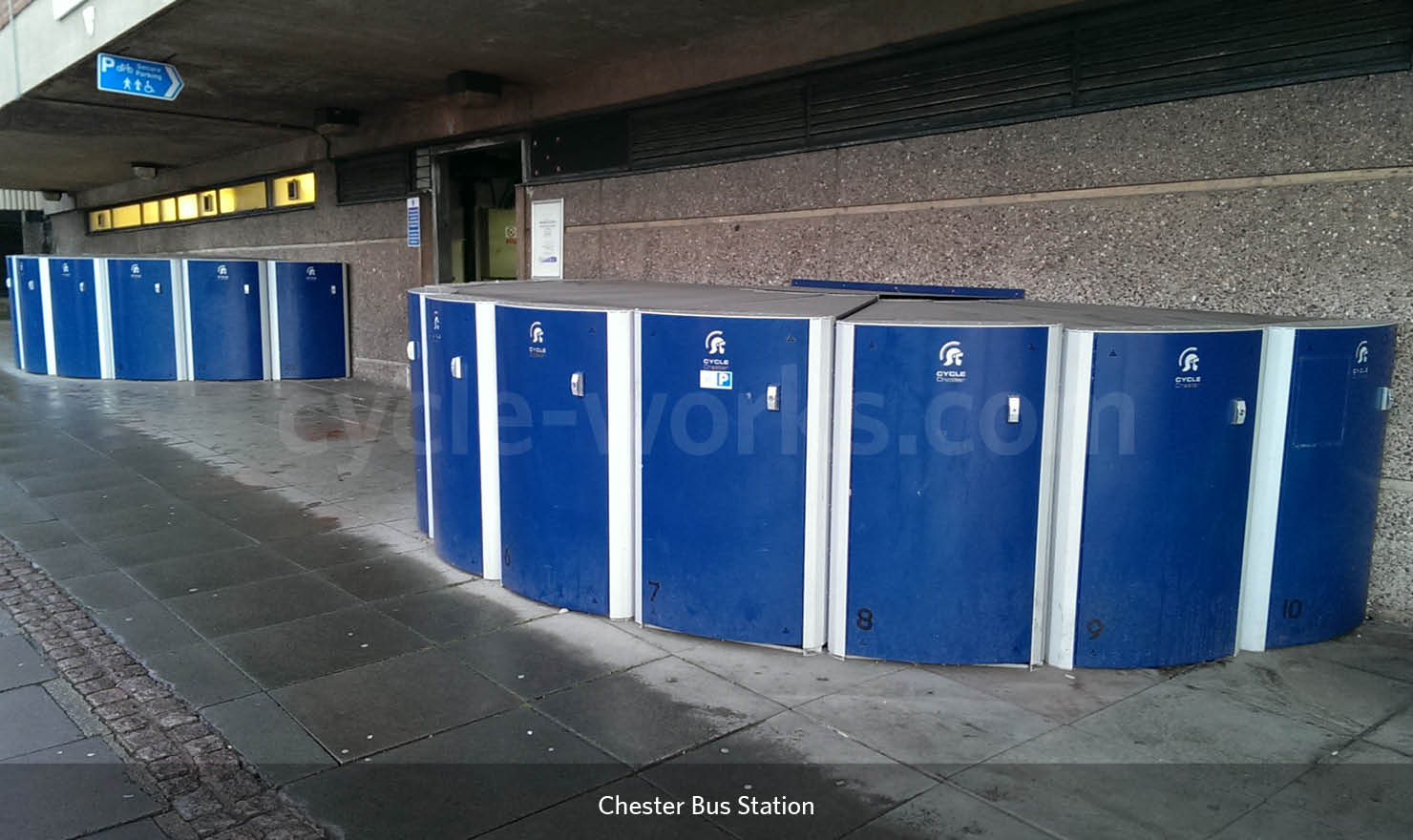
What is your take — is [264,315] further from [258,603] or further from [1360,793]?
[1360,793]

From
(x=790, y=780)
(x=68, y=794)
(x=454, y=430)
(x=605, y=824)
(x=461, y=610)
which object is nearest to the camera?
(x=605, y=824)

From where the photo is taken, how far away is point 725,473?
456 cm

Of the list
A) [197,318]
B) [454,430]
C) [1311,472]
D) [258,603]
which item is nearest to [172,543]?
[258,603]

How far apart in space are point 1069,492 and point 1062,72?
3229 mm

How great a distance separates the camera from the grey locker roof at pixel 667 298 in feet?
15.3

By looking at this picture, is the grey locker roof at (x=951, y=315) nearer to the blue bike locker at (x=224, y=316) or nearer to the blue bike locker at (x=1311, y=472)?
the blue bike locker at (x=1311, y=472)

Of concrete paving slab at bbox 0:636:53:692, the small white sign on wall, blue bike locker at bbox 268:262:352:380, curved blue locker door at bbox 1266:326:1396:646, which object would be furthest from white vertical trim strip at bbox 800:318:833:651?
blue bike locker at bbox 268:262:352:380

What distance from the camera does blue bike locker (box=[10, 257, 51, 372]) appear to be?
15164mm

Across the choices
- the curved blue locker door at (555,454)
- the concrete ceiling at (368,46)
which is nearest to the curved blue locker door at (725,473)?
the curved blue locker door at (555,454)

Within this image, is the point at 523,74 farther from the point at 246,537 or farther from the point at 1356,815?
the point at 1356,815

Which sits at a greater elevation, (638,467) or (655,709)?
(638,467)

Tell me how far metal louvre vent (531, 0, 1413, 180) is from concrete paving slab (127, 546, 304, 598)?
4999 millimetres

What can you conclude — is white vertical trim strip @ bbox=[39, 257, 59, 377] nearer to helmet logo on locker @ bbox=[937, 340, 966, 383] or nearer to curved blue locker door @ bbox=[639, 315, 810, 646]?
curved blue locker door @ bbox=[639, 315, 810, 646]

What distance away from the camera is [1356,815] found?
323 cm
